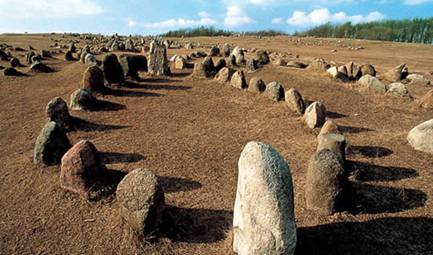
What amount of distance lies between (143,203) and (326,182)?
3.37 m

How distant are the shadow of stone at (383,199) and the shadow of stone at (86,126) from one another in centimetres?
753

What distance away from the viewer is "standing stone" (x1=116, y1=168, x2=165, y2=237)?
6.23m

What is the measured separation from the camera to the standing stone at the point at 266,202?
5016mm

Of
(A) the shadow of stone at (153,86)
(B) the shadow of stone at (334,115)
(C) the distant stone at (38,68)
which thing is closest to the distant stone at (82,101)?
(A) the shadow of stone at (153,86)

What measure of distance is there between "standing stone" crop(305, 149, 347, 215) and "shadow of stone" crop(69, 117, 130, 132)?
6989mm

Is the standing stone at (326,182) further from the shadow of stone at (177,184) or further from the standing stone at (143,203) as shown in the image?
the standing stone at (143,203)

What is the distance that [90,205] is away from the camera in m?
7.34

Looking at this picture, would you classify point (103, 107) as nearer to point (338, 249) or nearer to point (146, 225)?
point (146, 225)

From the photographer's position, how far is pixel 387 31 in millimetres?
87375

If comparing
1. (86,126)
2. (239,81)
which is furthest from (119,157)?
(239,81)

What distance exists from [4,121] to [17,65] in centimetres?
1137

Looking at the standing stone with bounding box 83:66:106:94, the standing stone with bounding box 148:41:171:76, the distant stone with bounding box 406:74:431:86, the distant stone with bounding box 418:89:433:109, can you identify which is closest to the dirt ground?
the distant stone with bounding box 418:89:433:109

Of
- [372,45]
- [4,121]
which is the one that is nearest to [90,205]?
[4,121]

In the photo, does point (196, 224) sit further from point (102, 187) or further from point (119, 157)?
point (119, 157)
